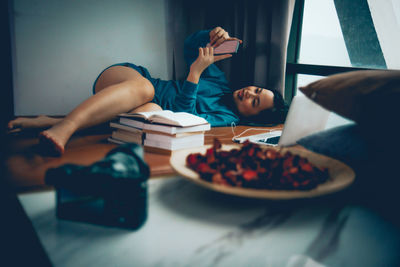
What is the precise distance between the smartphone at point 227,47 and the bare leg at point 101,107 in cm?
52

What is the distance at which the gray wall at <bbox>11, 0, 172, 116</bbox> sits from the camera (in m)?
2.38

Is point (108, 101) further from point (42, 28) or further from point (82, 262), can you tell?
point (42, 28)

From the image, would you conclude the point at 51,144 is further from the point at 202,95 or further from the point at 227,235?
the point at 202,95

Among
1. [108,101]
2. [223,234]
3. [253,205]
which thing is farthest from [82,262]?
[108,101]

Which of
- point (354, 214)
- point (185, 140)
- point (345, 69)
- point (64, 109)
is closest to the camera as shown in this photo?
point (354, 214)

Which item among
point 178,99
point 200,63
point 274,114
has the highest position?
point 200,63

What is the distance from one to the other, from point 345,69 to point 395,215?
142 cm

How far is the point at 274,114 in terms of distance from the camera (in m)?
2.00

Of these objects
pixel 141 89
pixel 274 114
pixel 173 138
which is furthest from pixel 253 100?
pixel 173 138

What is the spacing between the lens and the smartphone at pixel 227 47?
1.84 meters

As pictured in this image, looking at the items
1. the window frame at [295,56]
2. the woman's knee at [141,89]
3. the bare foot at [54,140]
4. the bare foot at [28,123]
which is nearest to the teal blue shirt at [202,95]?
the woman's knee at [141,89]

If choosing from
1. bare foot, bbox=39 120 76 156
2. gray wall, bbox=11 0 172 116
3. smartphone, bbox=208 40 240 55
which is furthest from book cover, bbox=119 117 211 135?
gray wall, bbox=11 0 172 116

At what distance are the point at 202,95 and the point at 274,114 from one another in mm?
490

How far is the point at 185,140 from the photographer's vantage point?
4.36ft
